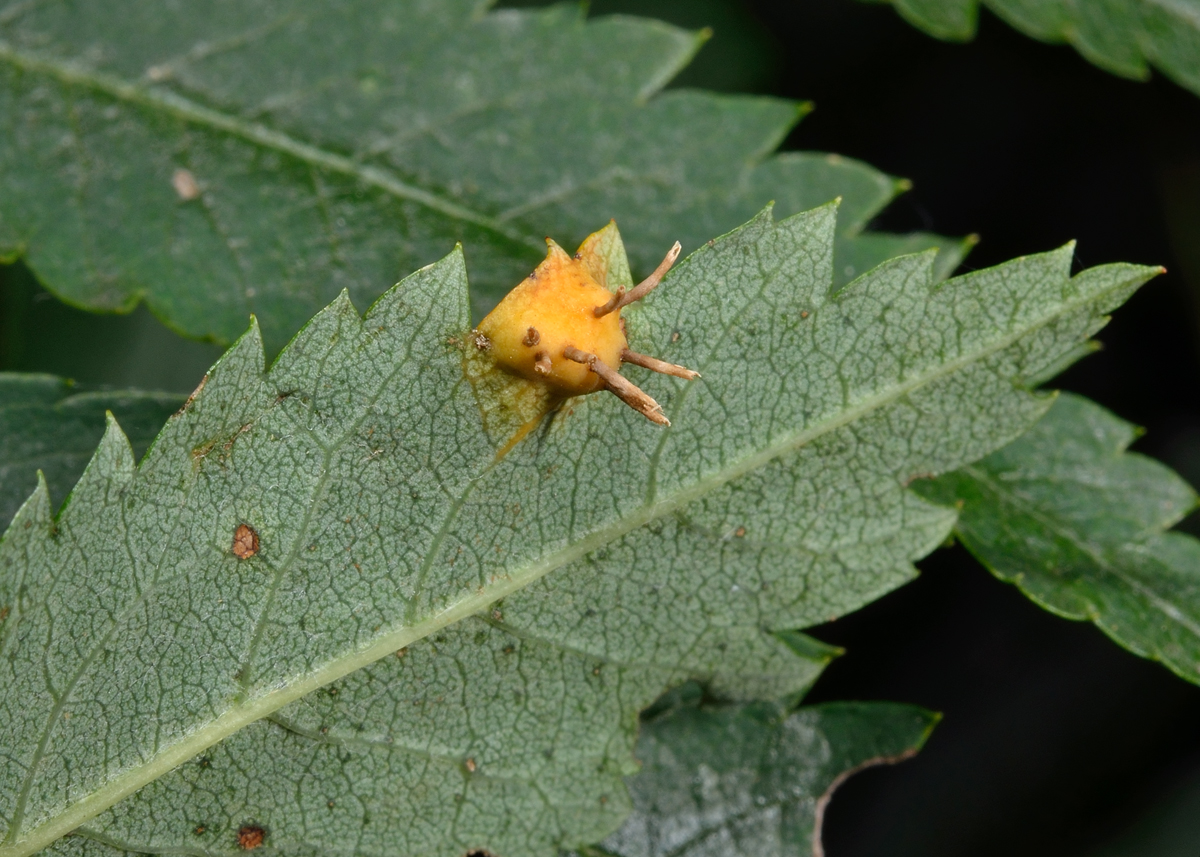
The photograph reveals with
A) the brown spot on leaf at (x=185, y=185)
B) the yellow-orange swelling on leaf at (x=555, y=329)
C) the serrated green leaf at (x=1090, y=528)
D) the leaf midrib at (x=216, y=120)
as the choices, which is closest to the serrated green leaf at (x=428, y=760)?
the yellow-orange swelling on leaf at (x=555, y=329)

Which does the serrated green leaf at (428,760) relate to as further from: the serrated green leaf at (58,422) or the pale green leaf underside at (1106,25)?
the pale green leaf underside at (1106,25)

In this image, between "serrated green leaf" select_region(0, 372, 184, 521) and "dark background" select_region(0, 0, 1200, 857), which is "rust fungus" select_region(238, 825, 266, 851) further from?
"dark background" select_region(0, 0, 1200, 857)

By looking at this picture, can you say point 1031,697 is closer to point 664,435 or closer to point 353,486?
point 664,435

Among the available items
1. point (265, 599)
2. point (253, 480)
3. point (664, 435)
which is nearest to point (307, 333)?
point (253, 480)

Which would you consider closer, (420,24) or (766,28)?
(420,24)

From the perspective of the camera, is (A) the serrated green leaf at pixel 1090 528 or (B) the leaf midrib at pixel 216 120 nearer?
(A) the serrated green leaf at pixel 1090 528

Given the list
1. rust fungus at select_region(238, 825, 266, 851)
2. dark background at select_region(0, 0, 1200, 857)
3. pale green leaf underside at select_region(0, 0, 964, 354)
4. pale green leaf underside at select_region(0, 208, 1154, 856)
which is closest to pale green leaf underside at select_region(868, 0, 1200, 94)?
dark background at select_region(0, 0, 1200, 857)

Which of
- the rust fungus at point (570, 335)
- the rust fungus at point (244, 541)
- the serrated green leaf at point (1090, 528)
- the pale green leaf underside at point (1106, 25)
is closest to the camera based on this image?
the rust fungus at point (570, 335)
